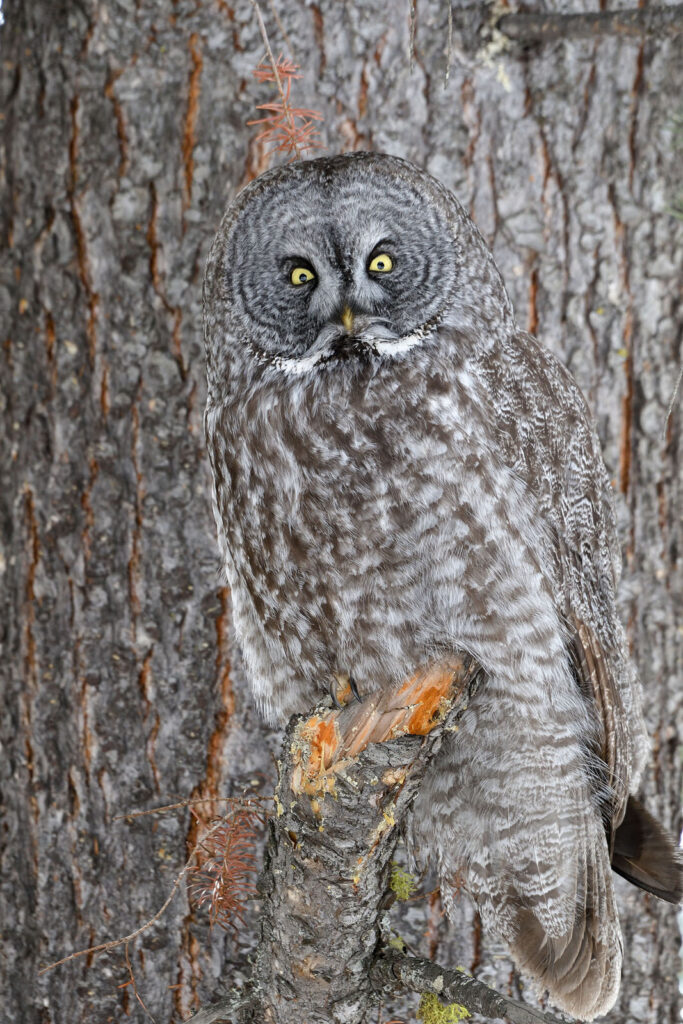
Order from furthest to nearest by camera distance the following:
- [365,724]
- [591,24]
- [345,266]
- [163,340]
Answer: [163,340], [591,24], [345,266], [365,724]

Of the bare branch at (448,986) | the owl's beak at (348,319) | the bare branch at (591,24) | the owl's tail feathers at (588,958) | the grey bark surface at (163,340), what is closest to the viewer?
the bare branch at (448,986)

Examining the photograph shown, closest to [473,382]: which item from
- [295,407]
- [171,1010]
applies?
[295,407]

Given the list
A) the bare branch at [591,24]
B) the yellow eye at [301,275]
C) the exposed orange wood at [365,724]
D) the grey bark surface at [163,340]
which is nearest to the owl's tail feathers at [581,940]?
the grey bark surface at [163,340]

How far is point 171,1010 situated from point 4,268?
1472 mm

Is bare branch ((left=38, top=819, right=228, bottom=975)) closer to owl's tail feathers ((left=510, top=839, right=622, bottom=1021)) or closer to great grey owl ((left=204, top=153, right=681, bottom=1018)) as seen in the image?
great grey owl ((left=204, top=153, right=681, bottom=1018))

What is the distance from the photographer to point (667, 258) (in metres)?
1.76

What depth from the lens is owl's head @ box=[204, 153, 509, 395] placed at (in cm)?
129

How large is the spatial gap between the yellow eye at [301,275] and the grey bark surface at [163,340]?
0.41 meters

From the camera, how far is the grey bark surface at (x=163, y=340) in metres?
1.68

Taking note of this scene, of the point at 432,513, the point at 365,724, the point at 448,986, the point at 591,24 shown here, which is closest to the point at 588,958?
the point at 448,986

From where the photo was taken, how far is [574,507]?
1.48 meters

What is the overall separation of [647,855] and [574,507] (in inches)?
23.5

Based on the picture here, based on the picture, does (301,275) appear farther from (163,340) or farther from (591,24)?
(591,24)

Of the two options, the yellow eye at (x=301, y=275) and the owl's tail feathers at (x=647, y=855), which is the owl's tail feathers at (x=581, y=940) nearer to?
the owl's tail feathers at (x=647, y=855)
